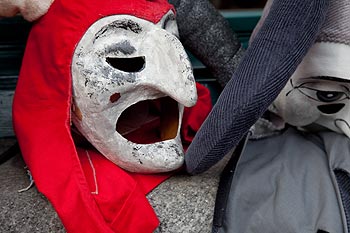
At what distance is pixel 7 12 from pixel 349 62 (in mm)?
612

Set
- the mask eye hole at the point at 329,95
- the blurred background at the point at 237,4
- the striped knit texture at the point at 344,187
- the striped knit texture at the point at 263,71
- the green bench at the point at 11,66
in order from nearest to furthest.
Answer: the striped knit texture at the point at 263,71
the striped knit texture at the point at 344,187
the mask eye hole at the point at 329,95
the green bench at the point at 11,66
the blurred background at the point at 237,4

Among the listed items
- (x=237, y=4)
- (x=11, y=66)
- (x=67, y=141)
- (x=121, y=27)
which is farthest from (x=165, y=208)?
(x=237, y=4)

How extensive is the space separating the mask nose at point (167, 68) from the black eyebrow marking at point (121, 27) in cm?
2

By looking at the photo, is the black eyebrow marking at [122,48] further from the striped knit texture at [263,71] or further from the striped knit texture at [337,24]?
the striped knit texture at [337,24]

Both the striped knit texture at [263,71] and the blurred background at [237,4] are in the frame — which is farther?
the blurred background at [237,4]

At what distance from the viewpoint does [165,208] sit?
3.20 feet

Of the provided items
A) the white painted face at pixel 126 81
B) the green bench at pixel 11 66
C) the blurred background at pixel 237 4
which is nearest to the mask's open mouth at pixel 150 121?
the white painted face at pixel 126 81

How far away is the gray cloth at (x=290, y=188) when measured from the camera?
3.18ft

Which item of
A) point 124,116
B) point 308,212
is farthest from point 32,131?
point 308,212

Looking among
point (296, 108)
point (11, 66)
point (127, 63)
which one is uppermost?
point (127, 63)

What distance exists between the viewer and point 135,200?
948mm

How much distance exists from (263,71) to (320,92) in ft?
0.87

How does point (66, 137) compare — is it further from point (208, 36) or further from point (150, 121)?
point (208, 36)

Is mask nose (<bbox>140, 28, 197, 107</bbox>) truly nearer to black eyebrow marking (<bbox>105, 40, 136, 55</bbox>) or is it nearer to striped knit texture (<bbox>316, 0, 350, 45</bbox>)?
black eyebrow marking (<bbox>105, 40, 136, 55</bbox>)
